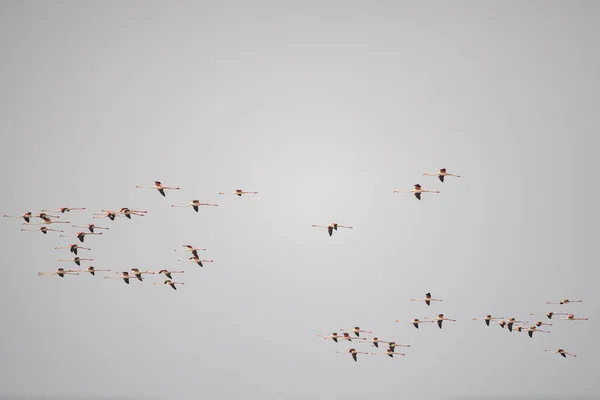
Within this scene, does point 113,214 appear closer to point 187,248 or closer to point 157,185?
point 157,185

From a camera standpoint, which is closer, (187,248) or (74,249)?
(74,249)

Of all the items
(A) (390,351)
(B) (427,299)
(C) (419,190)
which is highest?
(C) (419,190)

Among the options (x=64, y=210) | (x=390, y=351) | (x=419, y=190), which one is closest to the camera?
(x=64, y=210)

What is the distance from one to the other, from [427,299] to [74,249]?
50.6m

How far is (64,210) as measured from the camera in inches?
3826

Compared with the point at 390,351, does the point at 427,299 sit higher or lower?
higher

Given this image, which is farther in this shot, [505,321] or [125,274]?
[505,321]

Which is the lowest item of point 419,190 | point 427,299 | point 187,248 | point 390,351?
point 390,351

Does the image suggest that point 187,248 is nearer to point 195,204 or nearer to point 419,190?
point 195,204

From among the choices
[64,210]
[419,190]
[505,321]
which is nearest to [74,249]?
[64,210]

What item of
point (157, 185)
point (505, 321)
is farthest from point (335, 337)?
point (157, 185)

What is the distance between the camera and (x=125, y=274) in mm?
107125

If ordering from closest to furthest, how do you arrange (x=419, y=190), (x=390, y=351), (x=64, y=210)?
1. (x=64, y=210)
2. (x=419, y=190)
3. (x=390, y=351)

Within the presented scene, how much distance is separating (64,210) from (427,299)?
2080 inches
